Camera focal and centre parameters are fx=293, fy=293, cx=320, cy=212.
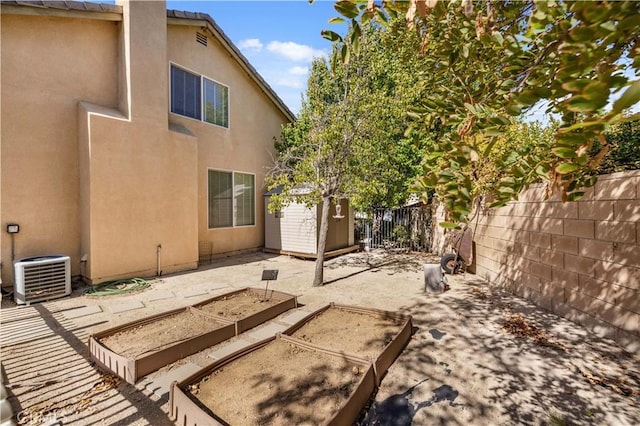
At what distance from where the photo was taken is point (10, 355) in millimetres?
3635

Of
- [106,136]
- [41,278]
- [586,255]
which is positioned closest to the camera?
[586,255]

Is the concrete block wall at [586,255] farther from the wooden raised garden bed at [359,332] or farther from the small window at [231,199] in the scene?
the small window at [231,199]

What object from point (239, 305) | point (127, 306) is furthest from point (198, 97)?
point (239, 305)

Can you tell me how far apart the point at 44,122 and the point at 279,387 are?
7.31 meters

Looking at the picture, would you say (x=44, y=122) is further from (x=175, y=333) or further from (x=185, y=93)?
(x=175, y=333)

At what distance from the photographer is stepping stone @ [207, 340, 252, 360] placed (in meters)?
3.66

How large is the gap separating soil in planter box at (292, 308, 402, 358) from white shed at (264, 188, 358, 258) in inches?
189

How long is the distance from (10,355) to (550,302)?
26.2ft

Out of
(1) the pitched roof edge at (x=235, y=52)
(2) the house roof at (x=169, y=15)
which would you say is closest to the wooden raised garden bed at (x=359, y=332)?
(2) the house roof at (x=169, y=15)

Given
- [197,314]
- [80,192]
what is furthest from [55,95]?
[197,314]

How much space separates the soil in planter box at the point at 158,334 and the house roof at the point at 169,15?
6.62 metres

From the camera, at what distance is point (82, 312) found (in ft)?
16.7

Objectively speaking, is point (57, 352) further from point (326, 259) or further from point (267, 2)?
point (326, 259)

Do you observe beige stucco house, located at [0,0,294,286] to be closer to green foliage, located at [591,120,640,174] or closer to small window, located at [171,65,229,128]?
small window, located at [171,65,229,128]
